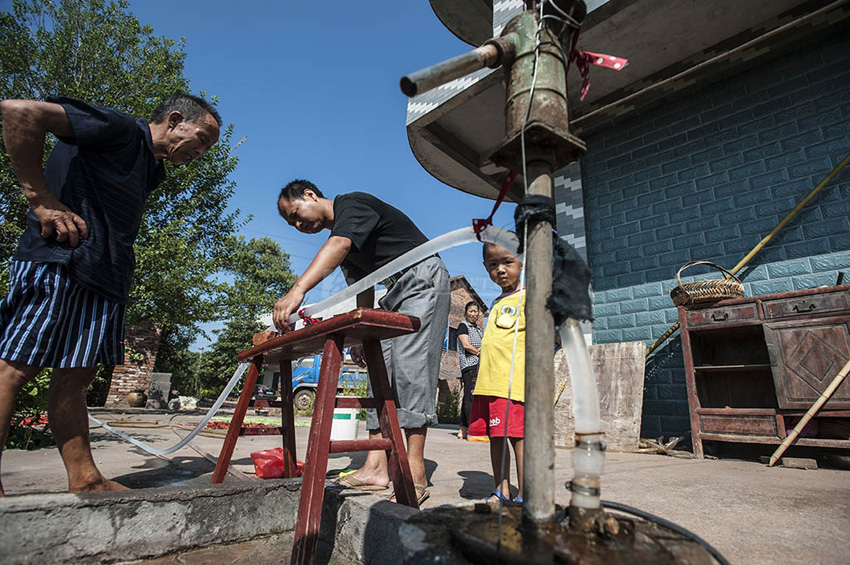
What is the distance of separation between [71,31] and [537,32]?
66.1 feet

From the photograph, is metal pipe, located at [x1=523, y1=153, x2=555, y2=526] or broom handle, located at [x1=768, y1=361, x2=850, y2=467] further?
broom handle, located at [x1=768, y1=361, x2=850, y2=467]

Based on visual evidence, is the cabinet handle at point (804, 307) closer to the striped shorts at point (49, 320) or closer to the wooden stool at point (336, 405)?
the wooden stool at point (336, 405)

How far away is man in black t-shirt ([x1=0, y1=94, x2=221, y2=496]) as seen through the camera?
5.00 ft

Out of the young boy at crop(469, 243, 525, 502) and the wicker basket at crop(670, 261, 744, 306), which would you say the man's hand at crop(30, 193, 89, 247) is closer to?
the young boy at crop(469, 243, 525, 502)

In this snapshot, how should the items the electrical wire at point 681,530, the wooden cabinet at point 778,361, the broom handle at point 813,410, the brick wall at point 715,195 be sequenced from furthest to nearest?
the brick wall at point 715,195 < the wooden cabinet at point 778,361 < the broom handle at point 813,410 < the electrical wire at point 681,530

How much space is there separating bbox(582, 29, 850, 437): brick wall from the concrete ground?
1703mm

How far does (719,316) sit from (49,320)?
4607 mm

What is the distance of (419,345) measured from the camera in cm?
210

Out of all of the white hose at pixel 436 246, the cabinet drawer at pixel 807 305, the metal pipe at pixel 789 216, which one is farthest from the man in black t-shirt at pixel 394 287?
the metal pipe at pixel 789 216

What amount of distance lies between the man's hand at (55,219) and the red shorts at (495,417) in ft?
6.27

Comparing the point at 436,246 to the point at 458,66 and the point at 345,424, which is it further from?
the point at 345,424

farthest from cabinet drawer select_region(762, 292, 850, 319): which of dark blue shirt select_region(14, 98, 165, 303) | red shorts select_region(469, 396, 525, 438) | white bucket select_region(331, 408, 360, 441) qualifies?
dark blue shirt select_region(14, 98, 165, 303)

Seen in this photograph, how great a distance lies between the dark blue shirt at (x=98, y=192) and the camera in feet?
5.39

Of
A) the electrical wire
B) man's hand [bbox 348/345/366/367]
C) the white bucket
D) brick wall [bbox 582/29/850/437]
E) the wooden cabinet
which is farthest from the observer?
brick wall [bbox 582/29/850/437]
